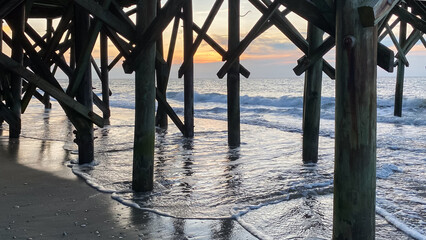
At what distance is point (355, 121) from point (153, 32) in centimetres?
195

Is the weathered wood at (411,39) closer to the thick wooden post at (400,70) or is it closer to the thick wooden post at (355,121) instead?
the thick wooden post at (400,70)

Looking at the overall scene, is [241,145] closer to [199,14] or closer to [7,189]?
[7,189]

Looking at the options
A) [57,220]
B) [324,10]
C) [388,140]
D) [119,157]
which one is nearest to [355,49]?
[324,10]

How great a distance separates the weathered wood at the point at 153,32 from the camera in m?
3.37

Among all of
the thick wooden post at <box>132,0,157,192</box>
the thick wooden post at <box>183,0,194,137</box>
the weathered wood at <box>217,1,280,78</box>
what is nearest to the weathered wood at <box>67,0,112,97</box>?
the thick wooden post at <box>132,0,157,192</box>

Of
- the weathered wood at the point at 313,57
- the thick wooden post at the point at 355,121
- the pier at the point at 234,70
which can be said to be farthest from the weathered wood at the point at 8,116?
the thick wooden post at the point at 355,121

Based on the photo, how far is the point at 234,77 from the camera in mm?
6301

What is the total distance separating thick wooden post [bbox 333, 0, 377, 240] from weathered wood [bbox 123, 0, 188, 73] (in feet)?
5.04

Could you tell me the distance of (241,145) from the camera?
23.2 ft

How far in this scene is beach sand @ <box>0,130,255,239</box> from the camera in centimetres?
293

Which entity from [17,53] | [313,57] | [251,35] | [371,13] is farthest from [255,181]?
[17,53]

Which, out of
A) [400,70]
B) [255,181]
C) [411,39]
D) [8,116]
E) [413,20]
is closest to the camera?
[255,181]

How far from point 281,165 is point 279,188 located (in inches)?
47.2

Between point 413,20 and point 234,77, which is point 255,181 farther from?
point 413,20
